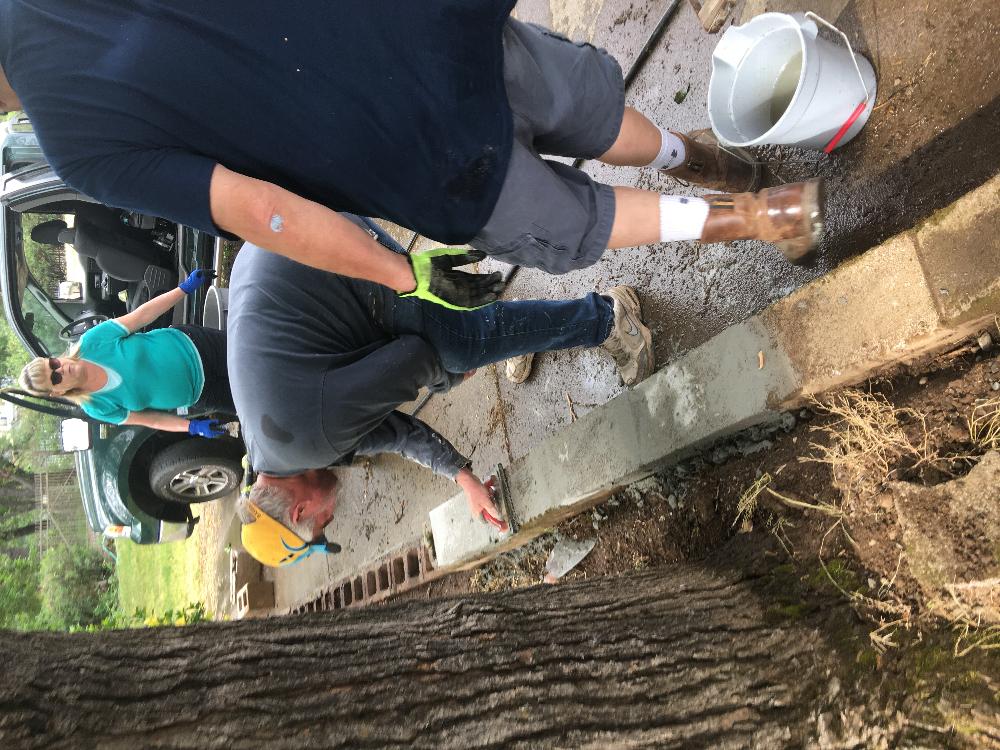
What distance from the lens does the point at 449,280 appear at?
190 centimetres

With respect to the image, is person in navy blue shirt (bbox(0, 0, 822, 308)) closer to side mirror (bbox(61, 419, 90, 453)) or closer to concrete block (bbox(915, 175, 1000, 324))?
concrete block (bbox(915, 175, 1000, 324))

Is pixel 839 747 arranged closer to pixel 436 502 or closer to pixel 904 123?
pixel 904 123

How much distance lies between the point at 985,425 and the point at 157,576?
12866 mm

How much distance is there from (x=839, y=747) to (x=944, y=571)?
1.64ft

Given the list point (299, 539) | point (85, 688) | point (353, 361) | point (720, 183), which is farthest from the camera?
point (299, 539)

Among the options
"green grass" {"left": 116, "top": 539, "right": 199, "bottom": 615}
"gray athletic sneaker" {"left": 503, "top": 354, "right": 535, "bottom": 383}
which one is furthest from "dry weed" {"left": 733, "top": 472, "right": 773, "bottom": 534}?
"green grass" {"left": 116, "top": 539, "right": 199, "bottom": 615}

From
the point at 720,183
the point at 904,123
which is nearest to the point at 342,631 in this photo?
the point at 720,183

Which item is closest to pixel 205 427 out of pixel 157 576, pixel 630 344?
pixel 630 344

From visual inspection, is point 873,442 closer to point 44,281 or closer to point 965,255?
point 965,255

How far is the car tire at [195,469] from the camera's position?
5.43 meters

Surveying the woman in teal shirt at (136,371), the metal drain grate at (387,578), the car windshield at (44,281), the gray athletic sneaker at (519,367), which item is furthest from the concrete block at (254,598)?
the gray athletic sneaker at (519,367)

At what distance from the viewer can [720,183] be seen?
2525mm

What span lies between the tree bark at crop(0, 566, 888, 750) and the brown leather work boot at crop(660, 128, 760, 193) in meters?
1.61

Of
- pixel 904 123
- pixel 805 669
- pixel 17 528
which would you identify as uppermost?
pixel 17 528
